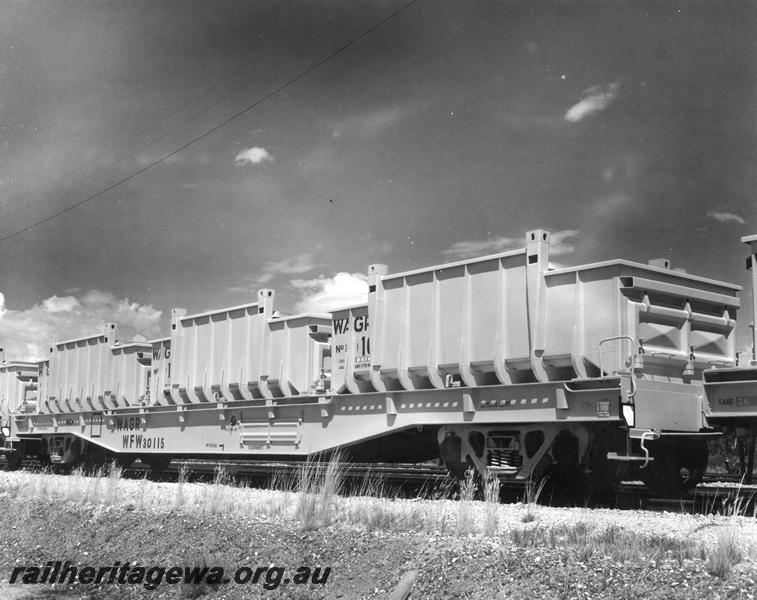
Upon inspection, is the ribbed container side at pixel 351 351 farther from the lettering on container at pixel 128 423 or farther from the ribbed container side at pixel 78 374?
the ribbed container side at pixel 78 374

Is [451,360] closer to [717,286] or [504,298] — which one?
[504,298]

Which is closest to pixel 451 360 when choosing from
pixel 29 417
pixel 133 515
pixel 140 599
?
pixel 133 515

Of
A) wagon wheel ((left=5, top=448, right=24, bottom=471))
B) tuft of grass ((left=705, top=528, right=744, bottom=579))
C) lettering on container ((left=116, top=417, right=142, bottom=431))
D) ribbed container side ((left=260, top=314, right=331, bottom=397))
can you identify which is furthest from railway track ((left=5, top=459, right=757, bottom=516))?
wagon wheel ((left=5, top=448, right=24, bottom=471))

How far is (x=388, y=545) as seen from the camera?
7.87 metres

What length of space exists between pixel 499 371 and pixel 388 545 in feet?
16.0

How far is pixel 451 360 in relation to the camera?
13.0 metres

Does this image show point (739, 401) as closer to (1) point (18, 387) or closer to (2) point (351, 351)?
(2) point (351, 351)

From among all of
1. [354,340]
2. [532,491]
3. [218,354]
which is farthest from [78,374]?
[532,491]

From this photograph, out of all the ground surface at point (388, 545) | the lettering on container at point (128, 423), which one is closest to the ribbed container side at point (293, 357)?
the ground surface at point (388, 545)

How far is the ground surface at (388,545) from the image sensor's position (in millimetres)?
6203

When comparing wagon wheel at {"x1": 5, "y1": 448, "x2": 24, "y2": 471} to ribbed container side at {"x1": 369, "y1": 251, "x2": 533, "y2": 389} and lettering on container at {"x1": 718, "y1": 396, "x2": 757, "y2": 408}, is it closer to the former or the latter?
ribbed container side at {"x1": 369, "y1": 251, "x2": 533, "y2": 389}

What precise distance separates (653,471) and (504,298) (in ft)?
11.5

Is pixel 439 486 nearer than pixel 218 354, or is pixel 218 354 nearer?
pixel 439 486

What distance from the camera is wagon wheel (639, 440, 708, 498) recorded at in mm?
12680
